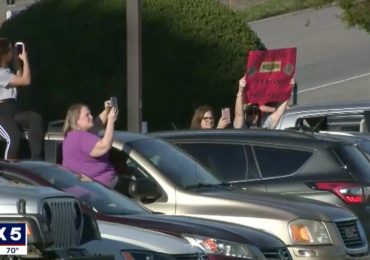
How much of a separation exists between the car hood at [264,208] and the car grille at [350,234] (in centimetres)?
8

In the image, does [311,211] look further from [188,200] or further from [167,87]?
[167,87]

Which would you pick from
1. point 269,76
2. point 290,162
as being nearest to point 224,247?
point 290,162

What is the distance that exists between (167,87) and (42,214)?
1527cm

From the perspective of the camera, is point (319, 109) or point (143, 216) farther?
point (319, 109)

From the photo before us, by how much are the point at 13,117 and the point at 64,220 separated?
224 inches

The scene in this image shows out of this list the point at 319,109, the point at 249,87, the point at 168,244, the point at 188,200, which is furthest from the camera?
the point at 249,87

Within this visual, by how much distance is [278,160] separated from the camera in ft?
41.6

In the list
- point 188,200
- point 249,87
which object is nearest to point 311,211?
point 188,200

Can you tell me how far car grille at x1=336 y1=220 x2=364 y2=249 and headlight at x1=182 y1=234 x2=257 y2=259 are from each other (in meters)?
1.95

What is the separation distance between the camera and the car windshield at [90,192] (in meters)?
9.51

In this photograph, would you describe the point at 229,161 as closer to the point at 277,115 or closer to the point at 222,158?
the point at 222,158

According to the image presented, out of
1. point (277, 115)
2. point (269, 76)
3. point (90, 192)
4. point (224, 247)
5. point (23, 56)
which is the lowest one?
point (224, 247)

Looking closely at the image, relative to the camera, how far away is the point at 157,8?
22.5m

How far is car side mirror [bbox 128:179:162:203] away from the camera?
1088 centimetres
